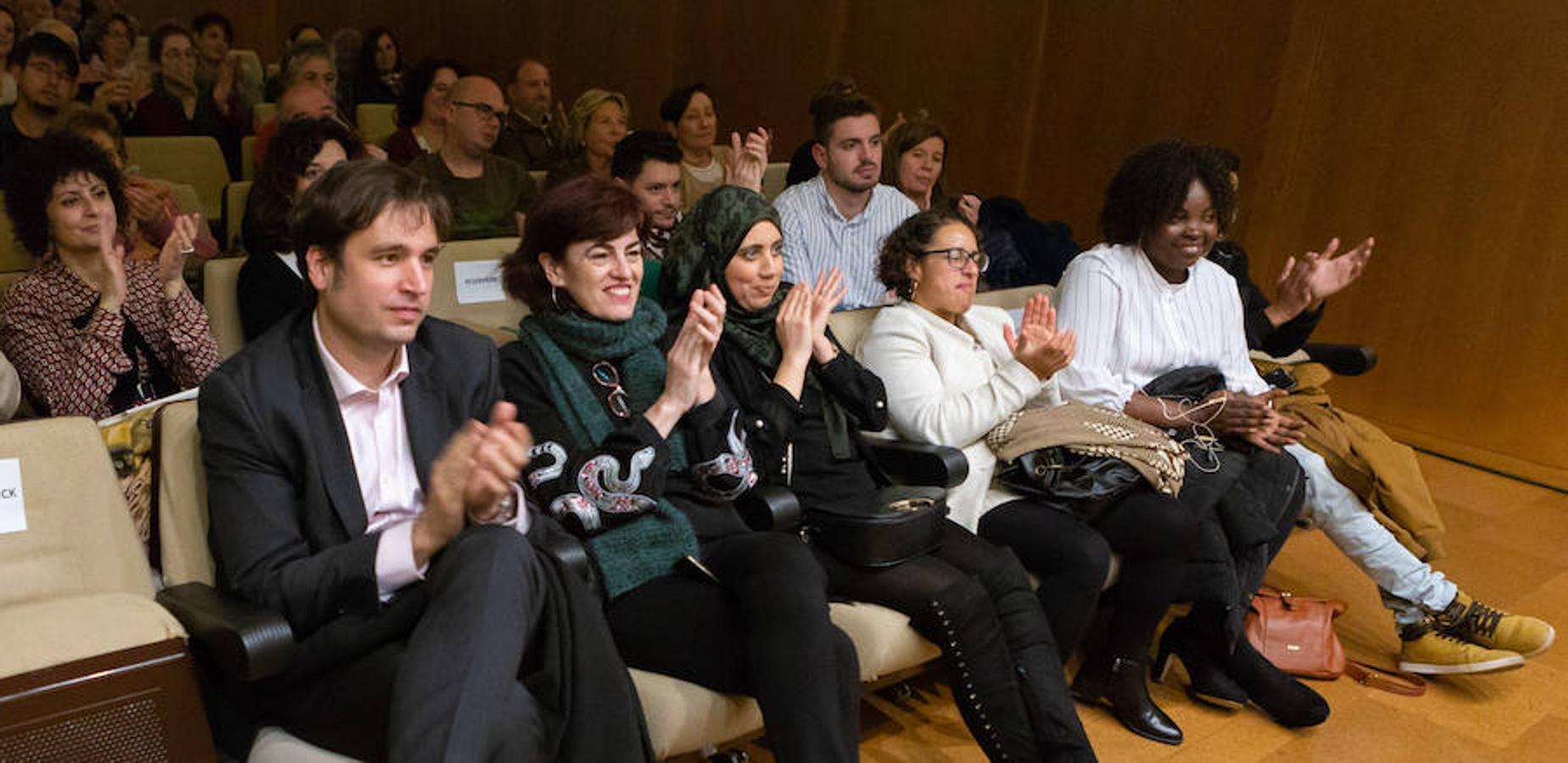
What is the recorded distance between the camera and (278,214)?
2.99 metres

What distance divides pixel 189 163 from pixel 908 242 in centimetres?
354

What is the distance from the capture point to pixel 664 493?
2.36m

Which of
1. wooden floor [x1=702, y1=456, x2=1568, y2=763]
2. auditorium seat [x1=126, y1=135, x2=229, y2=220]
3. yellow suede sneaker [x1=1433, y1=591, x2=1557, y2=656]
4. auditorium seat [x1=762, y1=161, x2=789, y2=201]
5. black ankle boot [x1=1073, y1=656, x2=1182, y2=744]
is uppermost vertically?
auditorium seat [x1=762, y1=161, x2=789, y2=201]

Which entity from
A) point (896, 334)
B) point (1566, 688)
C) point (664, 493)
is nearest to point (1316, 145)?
point (1566, 688)

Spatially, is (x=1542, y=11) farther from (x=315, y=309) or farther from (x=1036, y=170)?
(x=315, y=309)

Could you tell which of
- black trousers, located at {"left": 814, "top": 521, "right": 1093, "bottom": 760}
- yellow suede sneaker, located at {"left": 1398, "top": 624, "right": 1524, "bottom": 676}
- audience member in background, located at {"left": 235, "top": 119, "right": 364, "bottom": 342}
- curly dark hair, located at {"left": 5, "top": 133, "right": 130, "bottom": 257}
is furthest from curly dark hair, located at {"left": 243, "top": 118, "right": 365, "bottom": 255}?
yellow suede sneaker, located at {"left": 1398, "top": 624, "right": 1524, "bottom": 676}

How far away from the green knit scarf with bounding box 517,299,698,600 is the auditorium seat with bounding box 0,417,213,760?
0.71 m

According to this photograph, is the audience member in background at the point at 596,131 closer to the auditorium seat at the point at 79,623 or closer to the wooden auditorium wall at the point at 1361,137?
the wooden auditorium wall at the point at 1361,137

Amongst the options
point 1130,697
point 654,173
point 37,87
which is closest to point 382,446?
point 1130,697

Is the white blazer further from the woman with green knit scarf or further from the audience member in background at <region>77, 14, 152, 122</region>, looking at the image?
the audience member in background at <region>77, 14, 152, 122</region>

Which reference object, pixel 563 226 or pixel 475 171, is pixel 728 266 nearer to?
pixel 563 226

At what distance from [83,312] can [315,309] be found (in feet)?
3.25

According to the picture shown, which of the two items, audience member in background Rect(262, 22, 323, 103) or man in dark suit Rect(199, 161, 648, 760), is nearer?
man in dark suit Rect(199, 161, 648, 760)

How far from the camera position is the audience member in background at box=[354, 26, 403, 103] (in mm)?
7516
